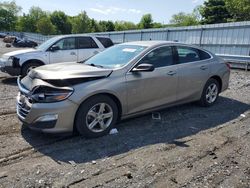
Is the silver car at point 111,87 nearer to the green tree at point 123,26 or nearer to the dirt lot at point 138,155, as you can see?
the dirt lot at point 138,155

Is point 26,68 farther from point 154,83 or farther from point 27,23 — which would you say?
point 27,23

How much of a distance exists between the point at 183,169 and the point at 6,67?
7.93 metres

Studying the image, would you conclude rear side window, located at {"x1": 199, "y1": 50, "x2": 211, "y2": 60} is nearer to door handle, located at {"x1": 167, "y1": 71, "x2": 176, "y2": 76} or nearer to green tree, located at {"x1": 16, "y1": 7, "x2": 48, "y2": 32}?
door handle, located at {"x1": 167, "y1": 71, "x2": 176, "y2": 76}

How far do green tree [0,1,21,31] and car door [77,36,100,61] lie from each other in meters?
97.4

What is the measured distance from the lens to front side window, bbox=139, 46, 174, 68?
5.48m

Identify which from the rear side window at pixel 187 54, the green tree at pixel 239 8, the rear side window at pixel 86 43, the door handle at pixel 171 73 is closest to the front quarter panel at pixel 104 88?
the door handle at pixel 171 73

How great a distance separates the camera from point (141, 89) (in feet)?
17.2

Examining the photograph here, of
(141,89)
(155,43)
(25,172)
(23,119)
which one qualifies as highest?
(155,43)

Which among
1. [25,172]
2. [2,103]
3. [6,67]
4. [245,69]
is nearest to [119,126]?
[25,172]

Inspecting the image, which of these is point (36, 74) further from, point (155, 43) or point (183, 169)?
point (183, 169)

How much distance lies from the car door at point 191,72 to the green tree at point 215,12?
40529mm

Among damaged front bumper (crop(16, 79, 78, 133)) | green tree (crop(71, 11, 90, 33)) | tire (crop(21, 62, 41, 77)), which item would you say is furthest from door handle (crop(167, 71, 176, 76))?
green tree (crop(71, 11, 90, 33))

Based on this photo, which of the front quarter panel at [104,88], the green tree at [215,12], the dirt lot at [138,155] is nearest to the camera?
the dirt lot at [138,155]

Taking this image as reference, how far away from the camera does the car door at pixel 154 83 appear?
5.16 metres
